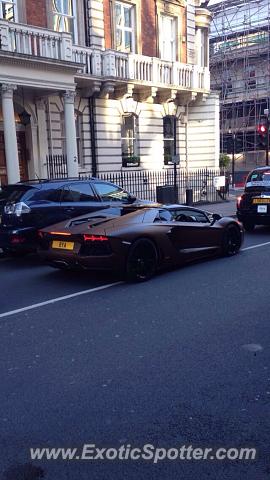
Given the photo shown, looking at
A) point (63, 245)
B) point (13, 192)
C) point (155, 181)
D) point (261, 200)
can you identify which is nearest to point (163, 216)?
point (63, 245)

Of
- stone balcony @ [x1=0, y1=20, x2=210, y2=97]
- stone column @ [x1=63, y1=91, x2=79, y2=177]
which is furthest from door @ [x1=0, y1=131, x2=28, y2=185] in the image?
stone balcony @ [x1=0, y1=20, x2=210, y2=97]

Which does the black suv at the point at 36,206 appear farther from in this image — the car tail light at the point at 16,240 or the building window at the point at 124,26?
the building window at the point at 124,26

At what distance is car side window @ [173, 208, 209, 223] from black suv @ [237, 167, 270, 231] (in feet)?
13.8

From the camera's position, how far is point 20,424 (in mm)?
3373

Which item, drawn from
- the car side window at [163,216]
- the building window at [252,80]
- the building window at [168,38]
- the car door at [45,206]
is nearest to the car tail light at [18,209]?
the car door at [45,206]

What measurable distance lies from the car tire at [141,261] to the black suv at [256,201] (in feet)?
20.1

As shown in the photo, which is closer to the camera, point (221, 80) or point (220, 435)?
point (220, 435)

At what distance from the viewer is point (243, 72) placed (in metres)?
42.8

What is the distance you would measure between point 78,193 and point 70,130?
24.1ft

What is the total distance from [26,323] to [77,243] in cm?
200

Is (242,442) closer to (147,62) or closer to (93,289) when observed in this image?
(93,289)

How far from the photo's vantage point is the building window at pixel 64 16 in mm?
18547

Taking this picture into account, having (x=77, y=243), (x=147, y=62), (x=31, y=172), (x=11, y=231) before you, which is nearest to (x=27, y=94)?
(x=31, y=172)

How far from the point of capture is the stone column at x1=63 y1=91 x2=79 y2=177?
16.6 m
